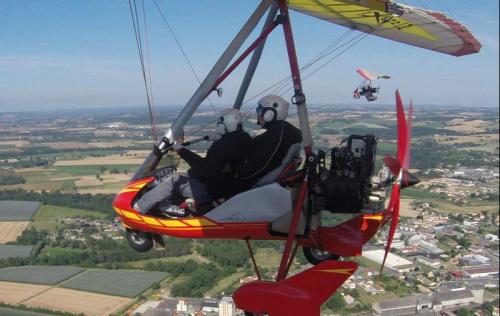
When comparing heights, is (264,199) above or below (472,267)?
above

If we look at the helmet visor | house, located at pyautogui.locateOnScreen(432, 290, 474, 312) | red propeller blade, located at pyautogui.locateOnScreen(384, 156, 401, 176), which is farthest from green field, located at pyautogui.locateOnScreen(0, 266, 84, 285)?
house, located at pyautogui.locateOnScreen(432, 290, 474, 312)

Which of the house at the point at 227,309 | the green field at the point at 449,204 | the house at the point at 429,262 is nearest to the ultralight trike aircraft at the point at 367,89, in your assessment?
the house at the point at 227,309

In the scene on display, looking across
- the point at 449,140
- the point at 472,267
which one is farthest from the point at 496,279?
the point at 449,140

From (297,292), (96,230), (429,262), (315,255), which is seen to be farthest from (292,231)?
(429,262)

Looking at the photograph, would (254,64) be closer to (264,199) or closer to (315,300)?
(264,199)

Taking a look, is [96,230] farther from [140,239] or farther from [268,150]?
[268,150]

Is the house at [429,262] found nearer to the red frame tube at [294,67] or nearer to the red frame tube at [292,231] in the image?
the red frame tube at [292,231]
